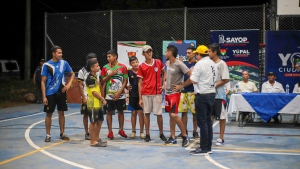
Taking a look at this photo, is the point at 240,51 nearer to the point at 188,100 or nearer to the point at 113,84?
the point at 188,100

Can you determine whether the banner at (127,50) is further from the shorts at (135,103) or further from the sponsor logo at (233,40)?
the shorts at (135,103)

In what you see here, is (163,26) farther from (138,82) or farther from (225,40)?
(138,82)

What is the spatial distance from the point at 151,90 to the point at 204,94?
5.57ft

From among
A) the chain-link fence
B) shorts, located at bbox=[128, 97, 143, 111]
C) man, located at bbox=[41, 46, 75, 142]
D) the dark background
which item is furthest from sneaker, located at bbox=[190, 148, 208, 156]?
the dark background

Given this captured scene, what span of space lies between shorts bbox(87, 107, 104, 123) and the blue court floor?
579 mm

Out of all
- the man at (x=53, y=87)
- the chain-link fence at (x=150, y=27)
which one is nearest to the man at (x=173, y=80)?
the man at (x=53, y=87)

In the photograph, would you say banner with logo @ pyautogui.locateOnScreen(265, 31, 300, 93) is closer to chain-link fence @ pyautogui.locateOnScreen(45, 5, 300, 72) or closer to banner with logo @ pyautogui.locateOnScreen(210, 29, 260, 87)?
banner with logo @ pyautogui.locateOnScreen(210, 29, 260, 87)

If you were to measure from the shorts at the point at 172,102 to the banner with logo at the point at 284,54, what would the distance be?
5378 mm

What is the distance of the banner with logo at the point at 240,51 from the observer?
45.4 feet

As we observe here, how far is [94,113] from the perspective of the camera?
29.0 ft

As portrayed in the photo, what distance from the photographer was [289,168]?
23.3 feet

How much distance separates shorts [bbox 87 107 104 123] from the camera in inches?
347

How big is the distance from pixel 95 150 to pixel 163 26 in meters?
19.2

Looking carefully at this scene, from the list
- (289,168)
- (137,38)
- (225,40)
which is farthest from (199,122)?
(137,38)
